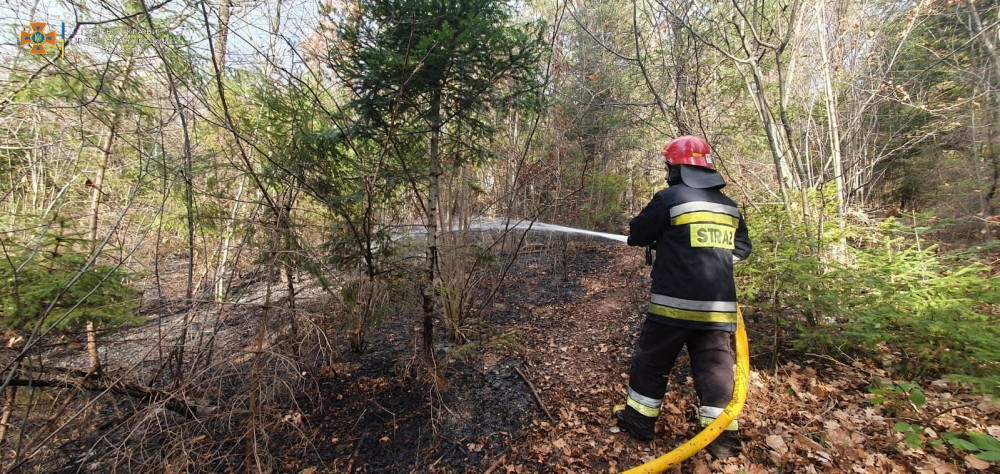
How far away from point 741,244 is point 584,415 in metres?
2.13

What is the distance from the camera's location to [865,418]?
2.76m

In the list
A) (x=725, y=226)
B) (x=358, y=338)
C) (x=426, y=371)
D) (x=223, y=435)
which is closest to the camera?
(x=725, y=226)

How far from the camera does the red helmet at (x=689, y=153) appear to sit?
9.49 feet

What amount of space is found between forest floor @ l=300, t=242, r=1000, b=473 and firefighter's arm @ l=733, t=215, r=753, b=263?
1.24 m

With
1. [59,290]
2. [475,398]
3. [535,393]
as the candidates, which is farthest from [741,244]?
[59,290]

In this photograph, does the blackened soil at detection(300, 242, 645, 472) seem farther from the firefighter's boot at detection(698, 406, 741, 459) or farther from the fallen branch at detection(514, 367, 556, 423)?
the firefighter's boot at detection(698, 406, 741, 459)

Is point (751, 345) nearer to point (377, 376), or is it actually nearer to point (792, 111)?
point (377, 376)

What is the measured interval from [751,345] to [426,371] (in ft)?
→ 11.5

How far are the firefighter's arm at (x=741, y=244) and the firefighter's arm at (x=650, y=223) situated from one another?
723 mm

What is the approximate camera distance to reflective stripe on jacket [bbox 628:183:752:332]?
8.59 ft

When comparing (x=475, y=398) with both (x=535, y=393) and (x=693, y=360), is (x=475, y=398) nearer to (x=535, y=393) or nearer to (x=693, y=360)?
(x=535, y=393)

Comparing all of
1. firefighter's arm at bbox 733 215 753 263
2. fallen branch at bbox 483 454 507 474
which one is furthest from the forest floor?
firefighter's arm at bbox 733 215 753 263

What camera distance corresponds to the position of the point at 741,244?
3041mm

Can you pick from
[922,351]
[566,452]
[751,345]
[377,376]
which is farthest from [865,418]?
[377,376]
